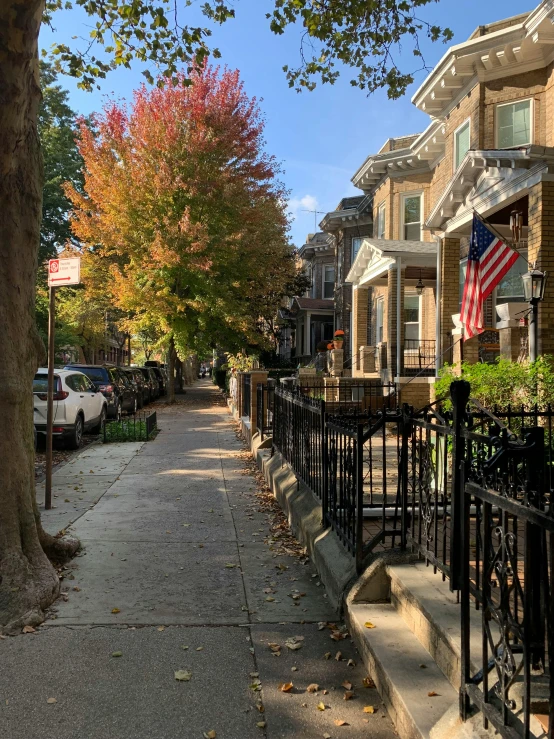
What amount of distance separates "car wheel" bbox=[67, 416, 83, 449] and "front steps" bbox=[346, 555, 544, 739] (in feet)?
30.8

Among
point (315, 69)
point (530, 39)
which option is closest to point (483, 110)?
point (530, 39)

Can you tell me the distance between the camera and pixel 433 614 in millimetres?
3234

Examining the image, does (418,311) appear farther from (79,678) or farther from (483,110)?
(79,678)

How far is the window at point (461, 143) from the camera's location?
14.1m

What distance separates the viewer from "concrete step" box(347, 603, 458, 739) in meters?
2.75

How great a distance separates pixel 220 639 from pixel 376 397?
39.7ft

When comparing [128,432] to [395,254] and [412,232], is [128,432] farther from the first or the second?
[412,232]

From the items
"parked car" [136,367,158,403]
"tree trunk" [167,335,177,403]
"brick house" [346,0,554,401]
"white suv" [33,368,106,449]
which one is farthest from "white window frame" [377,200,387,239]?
"white suv" [33,368,106,449]

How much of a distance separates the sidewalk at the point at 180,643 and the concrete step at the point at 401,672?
0.14 metres

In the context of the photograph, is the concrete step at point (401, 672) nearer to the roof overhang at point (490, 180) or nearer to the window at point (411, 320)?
the roof overhang at point (490, 180)

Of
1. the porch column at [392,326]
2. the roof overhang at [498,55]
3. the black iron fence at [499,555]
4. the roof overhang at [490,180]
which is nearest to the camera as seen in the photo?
the black iron fence at [499,555]

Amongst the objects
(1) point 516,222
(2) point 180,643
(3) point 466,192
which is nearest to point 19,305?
(2) point 180,643

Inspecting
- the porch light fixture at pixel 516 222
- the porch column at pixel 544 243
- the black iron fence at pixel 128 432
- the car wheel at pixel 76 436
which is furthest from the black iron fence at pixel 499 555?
the black iron fence at pixel 128 432

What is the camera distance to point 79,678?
3414 mm
